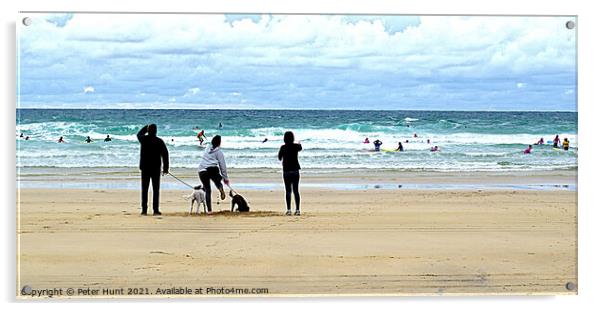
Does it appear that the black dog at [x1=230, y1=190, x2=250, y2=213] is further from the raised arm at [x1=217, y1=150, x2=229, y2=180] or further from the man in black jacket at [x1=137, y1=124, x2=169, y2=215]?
the man in black jacket at [x1=137, y1=124, x2=169, y2=215]

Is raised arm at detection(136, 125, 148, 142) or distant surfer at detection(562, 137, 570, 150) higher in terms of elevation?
raised arm at detection(136, 125, 148, 142)

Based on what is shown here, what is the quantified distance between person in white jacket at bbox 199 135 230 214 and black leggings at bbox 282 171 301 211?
45 centimetres

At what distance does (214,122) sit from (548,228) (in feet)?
8.44

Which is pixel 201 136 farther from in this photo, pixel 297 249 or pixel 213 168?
pixel 297 249

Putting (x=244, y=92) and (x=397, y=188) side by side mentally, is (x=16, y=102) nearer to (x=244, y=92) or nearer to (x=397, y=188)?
(x=244, y=92)

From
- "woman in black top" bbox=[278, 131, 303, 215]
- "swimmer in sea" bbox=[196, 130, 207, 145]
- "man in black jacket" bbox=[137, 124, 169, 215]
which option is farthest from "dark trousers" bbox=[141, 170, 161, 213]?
"woman in black top" bbox=[278, 131, 303, 215]

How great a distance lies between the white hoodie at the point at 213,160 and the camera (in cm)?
711

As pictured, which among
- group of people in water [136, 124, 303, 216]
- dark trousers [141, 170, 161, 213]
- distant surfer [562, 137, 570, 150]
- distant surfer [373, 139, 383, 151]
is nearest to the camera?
distant surfer [562, 137, 570, 150]

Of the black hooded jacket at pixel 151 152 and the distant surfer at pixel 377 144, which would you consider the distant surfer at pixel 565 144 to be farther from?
the black hooded jacket at pixel 151 152

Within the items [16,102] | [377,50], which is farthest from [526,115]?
[16,102]

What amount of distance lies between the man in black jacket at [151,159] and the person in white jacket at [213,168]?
281 mm

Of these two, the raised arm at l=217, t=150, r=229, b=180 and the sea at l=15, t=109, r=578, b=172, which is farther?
the raised arm at l=217, t=150, r=229, b=180

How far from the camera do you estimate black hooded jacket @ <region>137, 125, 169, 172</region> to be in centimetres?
703

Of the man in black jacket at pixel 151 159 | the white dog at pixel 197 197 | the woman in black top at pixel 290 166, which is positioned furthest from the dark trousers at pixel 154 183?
the woman in black top at pixel 290 166
